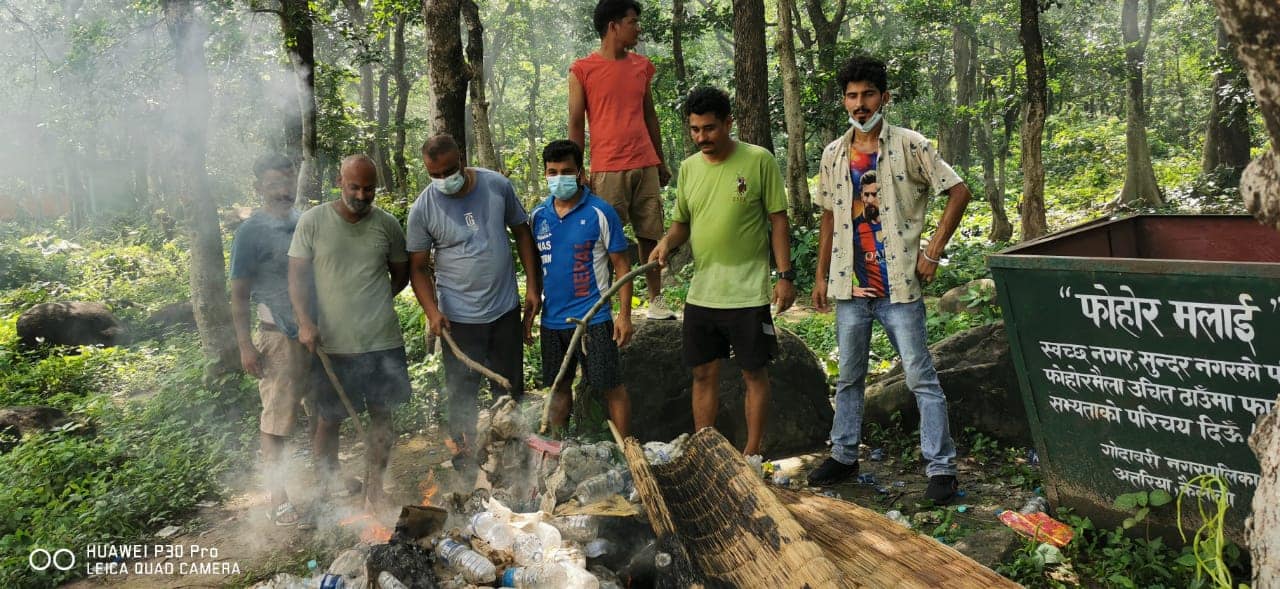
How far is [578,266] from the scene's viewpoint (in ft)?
14.6

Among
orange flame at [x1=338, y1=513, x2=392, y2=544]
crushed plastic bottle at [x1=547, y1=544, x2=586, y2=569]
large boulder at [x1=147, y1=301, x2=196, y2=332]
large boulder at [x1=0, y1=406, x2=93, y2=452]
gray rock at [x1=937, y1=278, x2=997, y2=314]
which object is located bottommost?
orange flame at [x1=338, y1=513, x2=392, y2=544]

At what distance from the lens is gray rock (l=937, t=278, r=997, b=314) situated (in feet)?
25.7

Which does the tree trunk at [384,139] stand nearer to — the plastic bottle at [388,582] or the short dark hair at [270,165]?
the short dark hair at [270,165]

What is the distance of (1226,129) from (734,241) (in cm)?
1450

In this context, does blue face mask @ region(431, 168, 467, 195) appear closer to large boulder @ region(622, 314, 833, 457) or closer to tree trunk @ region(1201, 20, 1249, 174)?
large boulder @ region(622, 314, 833, 457)

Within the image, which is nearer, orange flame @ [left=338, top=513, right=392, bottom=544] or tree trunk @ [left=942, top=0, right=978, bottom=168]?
orange flame @ [left=338, top=513, right=392, bottom=544]

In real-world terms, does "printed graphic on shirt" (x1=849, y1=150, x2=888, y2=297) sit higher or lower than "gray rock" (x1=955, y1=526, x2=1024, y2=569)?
higher

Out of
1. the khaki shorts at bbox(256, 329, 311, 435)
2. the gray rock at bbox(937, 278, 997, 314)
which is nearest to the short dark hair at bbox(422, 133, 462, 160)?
the khaki shorts at bbox(256, 329, 311, 435)

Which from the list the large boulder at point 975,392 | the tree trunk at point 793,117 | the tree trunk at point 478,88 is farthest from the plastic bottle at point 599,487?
the tree trunk at point 793,117

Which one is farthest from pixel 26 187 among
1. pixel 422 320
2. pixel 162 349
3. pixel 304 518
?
pixel 304 518

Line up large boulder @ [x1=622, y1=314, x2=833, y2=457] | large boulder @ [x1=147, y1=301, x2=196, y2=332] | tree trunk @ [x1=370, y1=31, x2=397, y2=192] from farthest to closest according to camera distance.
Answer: tree trunk @ [x1=370, y1=31, x2=397, y2=192], large boulder @ [x1=147, y1=301, x2=196, y2=332], large boulder @ [x1=622, y1=314, x2=833, y2=457]

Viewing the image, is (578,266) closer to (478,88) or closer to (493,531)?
(493,531)

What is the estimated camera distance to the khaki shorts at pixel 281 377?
466 centimetres

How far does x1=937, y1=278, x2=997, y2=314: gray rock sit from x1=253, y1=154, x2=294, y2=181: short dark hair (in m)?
6.01
